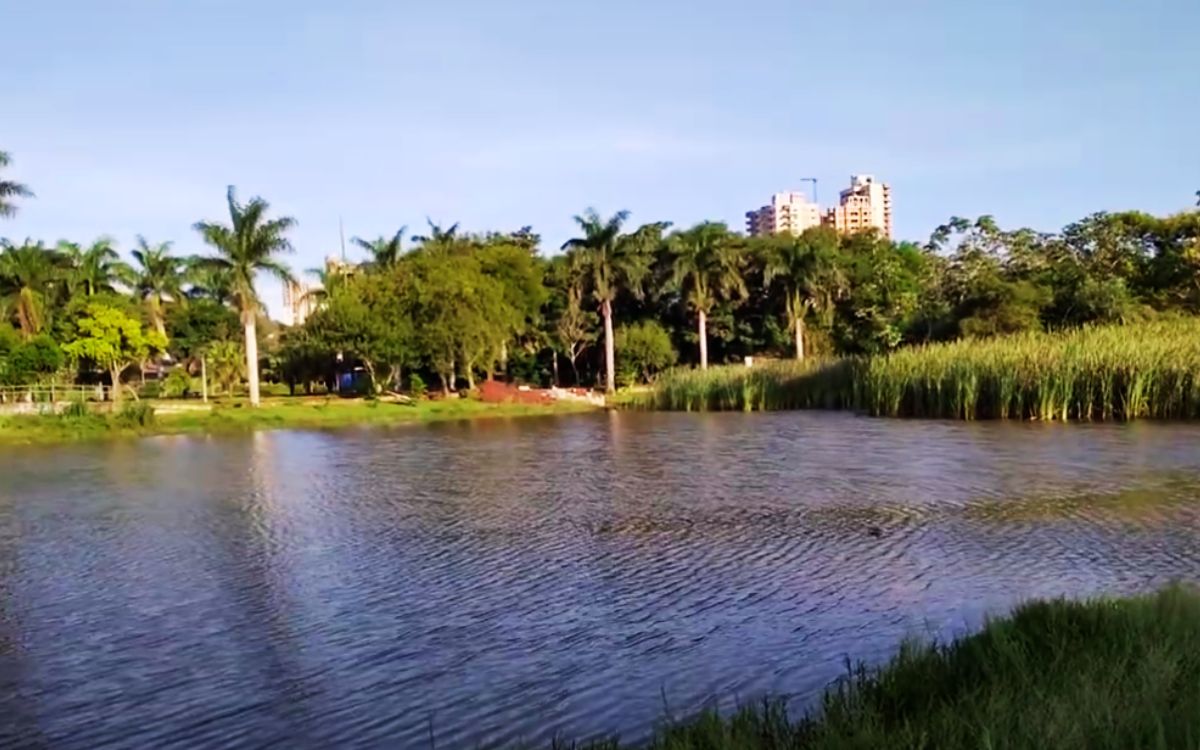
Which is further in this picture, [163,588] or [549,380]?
[549,380]

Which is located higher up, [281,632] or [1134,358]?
[1134,358]

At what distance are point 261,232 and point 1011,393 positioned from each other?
38.8 meters

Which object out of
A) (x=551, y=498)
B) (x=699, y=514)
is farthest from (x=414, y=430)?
(x=699, y=514)

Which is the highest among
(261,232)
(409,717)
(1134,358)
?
(261,232)

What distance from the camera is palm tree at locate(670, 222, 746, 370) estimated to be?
235 ft

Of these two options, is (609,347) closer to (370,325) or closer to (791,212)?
(370,325)

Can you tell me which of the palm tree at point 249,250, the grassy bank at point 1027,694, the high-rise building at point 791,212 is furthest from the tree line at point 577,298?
the high-rise building at point 791,212

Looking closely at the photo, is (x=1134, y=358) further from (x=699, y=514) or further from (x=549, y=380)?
(x=549, y=380)

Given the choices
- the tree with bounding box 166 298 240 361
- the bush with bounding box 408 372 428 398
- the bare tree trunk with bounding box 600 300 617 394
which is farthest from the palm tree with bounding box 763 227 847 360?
the tree with bounding box 166 298 240 361

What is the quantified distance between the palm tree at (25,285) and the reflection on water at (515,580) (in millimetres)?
42107

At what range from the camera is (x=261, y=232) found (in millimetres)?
59438

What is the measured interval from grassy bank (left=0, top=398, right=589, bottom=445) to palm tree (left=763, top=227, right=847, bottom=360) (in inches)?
788

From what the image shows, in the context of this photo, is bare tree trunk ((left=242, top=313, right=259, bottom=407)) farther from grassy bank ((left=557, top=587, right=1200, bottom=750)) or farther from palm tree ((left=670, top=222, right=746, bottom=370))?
grassy bank ((left=557, top=587, right=1200, bottom=750))

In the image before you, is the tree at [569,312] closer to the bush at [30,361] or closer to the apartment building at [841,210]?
the bush at [30,361]
